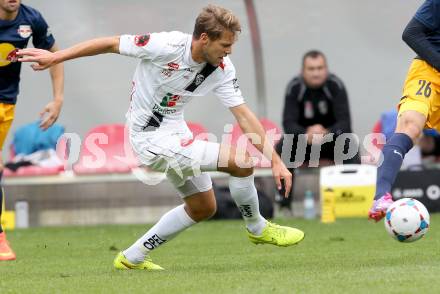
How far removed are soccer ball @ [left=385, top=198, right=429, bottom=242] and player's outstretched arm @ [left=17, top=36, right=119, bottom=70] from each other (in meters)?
1.99

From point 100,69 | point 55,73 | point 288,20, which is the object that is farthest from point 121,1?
point 55,73

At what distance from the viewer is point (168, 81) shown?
269 inches

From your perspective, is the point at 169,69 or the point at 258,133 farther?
the point at 258,133

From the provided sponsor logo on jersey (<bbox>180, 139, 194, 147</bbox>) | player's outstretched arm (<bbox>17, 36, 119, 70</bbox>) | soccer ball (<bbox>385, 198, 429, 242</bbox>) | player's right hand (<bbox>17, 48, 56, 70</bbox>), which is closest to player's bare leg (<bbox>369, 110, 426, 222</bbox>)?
soccer ball (<bbox>385, 198, 429, 242</bbox>)

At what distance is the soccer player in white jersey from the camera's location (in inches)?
261

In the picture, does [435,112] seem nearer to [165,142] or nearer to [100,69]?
[165,142]

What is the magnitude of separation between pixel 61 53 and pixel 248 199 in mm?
1579

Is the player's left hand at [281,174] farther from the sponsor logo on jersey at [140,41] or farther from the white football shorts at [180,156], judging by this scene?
the sponsor logo on jersey at [140,41]

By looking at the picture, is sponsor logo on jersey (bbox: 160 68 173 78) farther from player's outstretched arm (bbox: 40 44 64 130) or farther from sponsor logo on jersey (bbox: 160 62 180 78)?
player's outstretched arm (bbox: 40 44 64 130)

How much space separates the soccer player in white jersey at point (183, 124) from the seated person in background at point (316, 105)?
541cm

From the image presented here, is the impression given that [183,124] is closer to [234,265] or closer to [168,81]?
[168,81]

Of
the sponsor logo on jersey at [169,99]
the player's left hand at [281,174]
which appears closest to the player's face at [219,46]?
the sponsor logo on jersey at [169,99]

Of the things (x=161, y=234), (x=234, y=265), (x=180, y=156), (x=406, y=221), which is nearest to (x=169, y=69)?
(x=180, y=156)

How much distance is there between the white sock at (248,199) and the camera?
6977 mm
